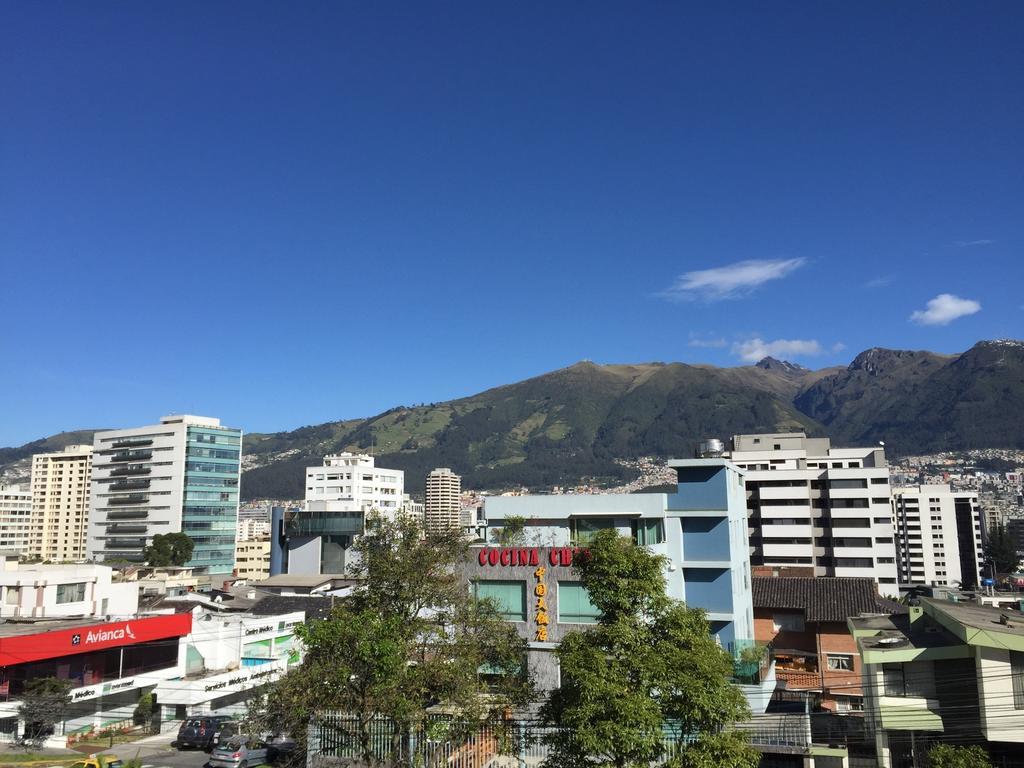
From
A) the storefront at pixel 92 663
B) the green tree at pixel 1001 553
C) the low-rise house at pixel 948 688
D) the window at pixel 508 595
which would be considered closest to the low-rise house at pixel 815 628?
the low-rise house at pixel 948 688

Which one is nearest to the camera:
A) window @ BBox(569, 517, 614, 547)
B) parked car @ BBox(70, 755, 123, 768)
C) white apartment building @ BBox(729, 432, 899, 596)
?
parked car @ BBox(70, 755, 123, 768)

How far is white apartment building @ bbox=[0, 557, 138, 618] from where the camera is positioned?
4150 cm

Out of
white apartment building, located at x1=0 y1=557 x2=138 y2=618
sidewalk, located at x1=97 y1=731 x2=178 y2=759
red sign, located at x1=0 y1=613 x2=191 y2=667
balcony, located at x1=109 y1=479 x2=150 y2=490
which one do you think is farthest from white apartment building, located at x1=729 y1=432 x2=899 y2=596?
balcony, located at x1=109 y1=479 x2=150 y2=490

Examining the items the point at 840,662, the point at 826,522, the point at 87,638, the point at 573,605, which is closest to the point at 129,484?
the point at 87,638

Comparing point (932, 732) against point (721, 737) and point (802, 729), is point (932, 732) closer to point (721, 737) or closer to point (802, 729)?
point (802, 729)

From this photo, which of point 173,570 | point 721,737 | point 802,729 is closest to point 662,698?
point 721,737

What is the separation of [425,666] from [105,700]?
2700cm

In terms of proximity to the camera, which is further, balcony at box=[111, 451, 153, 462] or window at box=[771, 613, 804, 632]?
balcony at box=[111, 451, 153, 462]

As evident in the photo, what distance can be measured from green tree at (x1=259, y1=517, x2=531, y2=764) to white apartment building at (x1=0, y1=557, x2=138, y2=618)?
106 feet

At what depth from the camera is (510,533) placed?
30828 millimetres

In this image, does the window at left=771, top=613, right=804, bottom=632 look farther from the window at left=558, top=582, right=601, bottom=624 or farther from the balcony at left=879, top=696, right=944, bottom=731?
the window at left=558, top=582, right=601, bottom=624

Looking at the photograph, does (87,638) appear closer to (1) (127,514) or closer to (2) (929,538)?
(1) (127,514)

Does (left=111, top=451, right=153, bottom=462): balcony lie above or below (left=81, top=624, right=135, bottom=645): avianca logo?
above

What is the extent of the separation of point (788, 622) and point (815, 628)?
1400 mm
